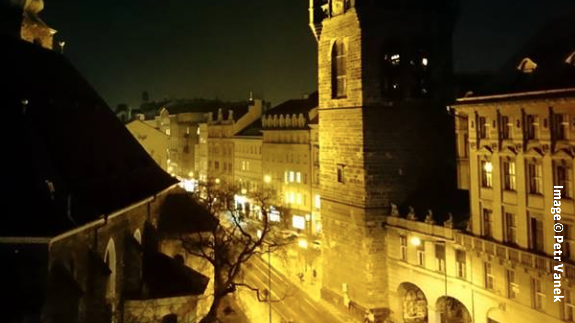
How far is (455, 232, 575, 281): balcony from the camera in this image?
93.7ft

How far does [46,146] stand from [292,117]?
161 feet

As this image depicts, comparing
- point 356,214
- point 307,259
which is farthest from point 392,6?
point 307,259

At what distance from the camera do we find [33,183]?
21.8 meters

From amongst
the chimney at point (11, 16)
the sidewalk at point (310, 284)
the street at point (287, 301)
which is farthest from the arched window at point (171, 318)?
the chimney at point (11, 16)

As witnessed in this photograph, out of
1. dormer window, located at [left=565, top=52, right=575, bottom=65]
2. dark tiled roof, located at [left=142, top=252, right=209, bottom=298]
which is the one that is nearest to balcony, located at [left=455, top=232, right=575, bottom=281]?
dormer window, located at [left=565, top=52, right=575, bottom=65]

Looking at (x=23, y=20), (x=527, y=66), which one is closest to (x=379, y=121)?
(x=527, y=66)

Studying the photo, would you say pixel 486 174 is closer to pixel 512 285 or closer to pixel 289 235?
pixel 512 285

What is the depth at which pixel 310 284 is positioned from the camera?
165 ft

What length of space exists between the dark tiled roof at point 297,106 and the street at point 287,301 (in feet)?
70.9

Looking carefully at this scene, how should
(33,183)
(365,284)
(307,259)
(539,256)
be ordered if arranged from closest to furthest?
(33,183) → (539,256) → (365,284) → (307,259)

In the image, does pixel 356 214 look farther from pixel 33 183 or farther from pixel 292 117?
pixel 292 117

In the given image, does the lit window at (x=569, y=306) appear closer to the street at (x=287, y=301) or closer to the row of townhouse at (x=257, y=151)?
the street at (x=287, y=301)

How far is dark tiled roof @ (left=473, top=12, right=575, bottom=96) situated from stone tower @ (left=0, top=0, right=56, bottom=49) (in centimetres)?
2548

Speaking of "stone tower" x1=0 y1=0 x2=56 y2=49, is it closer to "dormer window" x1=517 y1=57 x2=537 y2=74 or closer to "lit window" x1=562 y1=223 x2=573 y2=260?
"dormer window" x1=517 y1=57 x2=537 y2=74
